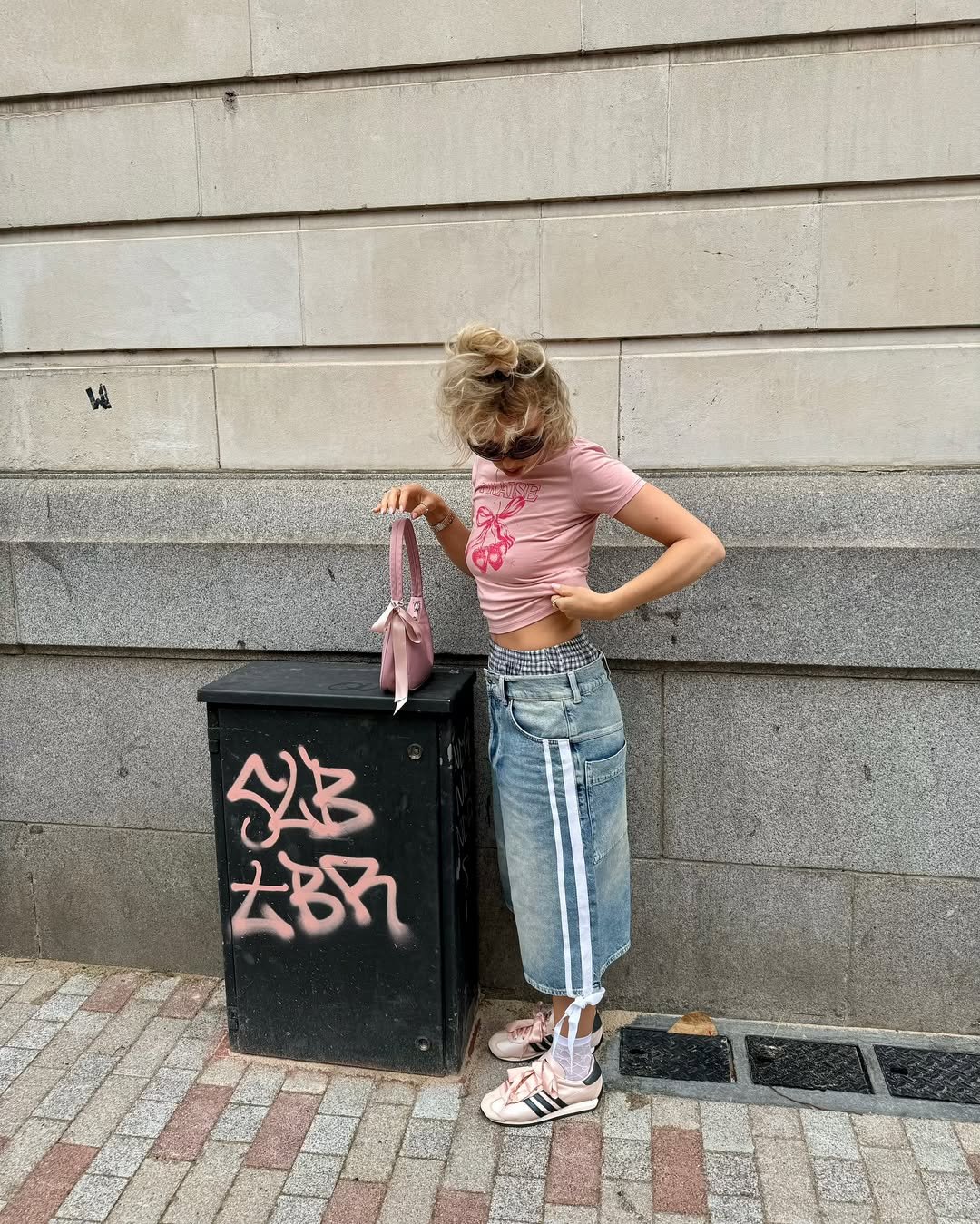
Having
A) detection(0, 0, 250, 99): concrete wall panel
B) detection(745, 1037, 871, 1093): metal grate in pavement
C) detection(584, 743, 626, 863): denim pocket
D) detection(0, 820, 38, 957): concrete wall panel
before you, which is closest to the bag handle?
detection(584, 743, 626, 863): denim pocket

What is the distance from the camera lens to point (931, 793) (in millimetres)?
3227

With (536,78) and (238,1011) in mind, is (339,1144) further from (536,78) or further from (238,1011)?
(536,78)

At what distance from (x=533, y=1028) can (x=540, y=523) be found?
174cm

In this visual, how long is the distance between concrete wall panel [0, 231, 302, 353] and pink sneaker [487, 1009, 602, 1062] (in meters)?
2.53

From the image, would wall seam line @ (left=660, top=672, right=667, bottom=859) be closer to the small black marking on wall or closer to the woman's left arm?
the woman's left arm

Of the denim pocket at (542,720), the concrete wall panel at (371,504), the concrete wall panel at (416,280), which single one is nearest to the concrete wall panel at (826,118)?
the concrete wall panel at (416,280)

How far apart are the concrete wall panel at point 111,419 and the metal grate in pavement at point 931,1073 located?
3162mm

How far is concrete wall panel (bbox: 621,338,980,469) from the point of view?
125 inches

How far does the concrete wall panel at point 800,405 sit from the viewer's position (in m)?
3.17

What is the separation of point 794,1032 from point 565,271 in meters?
2.74

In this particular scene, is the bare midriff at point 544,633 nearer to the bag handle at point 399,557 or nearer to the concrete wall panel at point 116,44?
the bag handle at point 399,557

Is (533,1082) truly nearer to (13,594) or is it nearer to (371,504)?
(371,504)

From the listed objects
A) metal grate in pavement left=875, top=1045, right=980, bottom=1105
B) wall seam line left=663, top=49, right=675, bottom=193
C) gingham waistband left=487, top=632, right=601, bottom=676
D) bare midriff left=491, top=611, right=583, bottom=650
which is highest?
wall seam line left=663, top=49, right=675, bottom=193

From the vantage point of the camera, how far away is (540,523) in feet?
8.79
